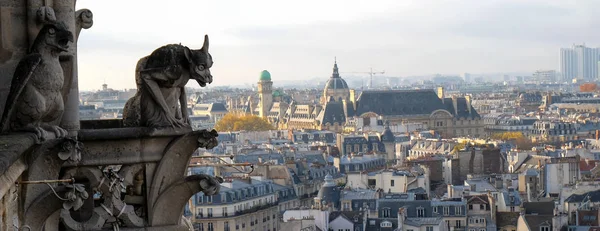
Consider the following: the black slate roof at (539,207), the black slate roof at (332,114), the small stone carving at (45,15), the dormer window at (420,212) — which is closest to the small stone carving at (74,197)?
the small stone carving at (45,15)

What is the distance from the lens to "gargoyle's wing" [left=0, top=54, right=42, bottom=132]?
6.59 metres

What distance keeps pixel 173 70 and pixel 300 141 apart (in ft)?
363

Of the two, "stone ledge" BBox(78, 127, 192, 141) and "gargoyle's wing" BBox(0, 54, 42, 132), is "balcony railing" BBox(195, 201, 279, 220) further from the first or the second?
"gargoyle's wing" BBox(0, 54, 42, 132)

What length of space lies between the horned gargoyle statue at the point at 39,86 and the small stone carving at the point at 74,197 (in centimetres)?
25

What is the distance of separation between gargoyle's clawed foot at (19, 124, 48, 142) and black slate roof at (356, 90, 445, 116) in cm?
14280

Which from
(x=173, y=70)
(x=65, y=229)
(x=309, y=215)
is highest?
(x=173, y=70)

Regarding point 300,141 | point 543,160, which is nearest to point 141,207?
point 543,160

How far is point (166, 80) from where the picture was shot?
7523mm

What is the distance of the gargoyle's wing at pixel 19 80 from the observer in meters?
6.59

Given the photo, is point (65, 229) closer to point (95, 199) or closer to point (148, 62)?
point (95, 199)

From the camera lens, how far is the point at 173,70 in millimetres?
7453

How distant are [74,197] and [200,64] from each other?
1.13 m

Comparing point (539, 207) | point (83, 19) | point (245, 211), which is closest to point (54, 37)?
point (83, 19)

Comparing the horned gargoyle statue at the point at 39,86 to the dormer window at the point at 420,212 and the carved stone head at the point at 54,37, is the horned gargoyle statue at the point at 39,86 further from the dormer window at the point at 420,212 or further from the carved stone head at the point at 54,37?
the dormer window at the point at 420,212
